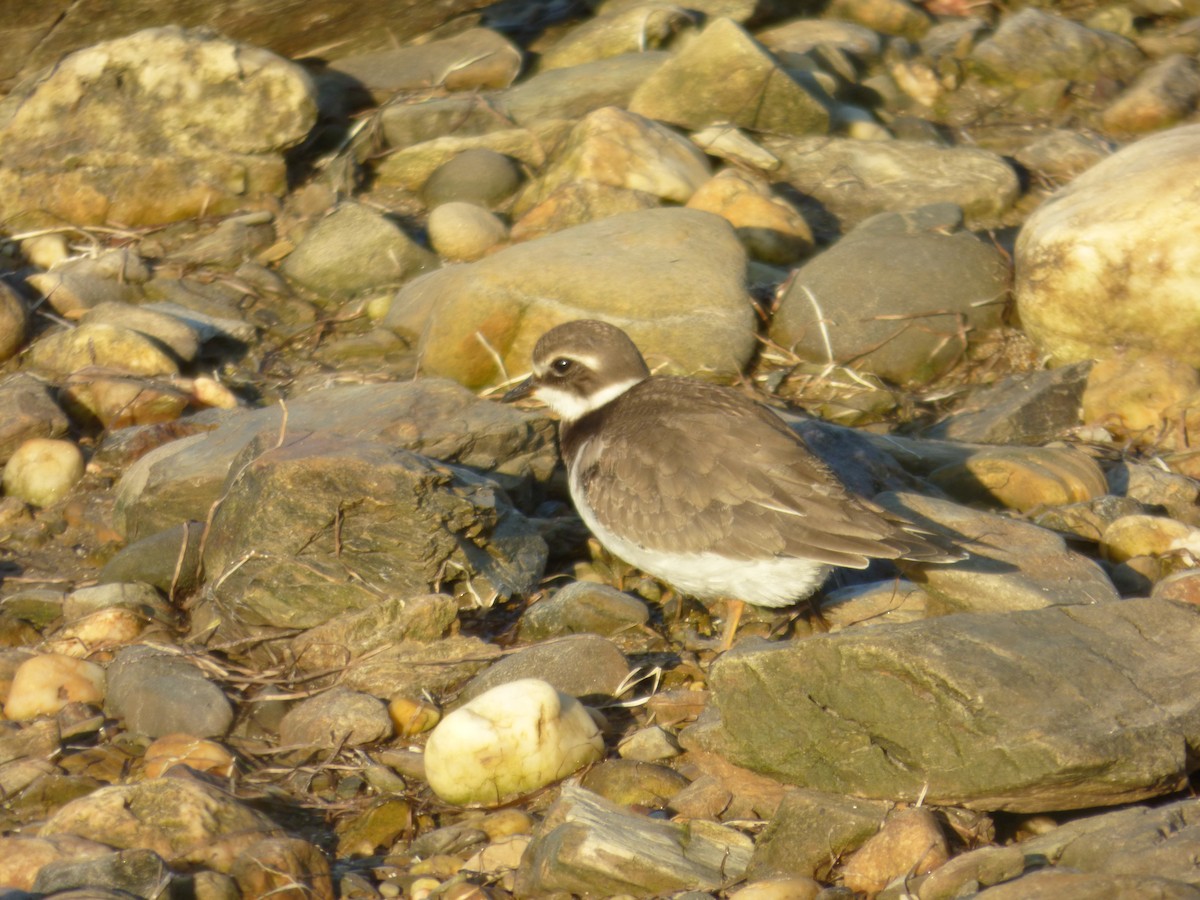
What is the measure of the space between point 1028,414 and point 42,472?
4.91m

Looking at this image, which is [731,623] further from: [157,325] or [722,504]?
[157,325]

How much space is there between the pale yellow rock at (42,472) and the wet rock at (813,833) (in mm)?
4328

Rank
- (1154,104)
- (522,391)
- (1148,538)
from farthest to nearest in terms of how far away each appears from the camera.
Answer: (1154,104)
(522,391)
(1148,538)

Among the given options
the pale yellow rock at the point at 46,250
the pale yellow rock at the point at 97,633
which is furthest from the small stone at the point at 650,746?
the pale yellow rock at the point at 46,250

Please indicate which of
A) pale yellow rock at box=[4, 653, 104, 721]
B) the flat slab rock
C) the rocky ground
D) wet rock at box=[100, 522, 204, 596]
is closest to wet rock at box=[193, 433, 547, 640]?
the rocky ground

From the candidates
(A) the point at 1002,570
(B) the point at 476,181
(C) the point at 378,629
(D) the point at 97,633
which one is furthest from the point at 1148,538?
(B) the point at 476,181

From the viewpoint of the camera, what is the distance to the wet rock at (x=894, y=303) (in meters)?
7.77

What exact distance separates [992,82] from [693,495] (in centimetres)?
713

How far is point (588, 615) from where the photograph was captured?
18.7 ft

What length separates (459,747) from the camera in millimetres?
4598

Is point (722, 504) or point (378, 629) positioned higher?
point (722, 504)

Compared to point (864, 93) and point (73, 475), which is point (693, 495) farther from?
point (864, 93)

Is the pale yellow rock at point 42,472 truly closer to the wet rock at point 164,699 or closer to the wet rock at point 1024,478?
the wet rock at point 164,699

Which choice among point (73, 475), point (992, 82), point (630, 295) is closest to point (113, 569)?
point (73, 475)
